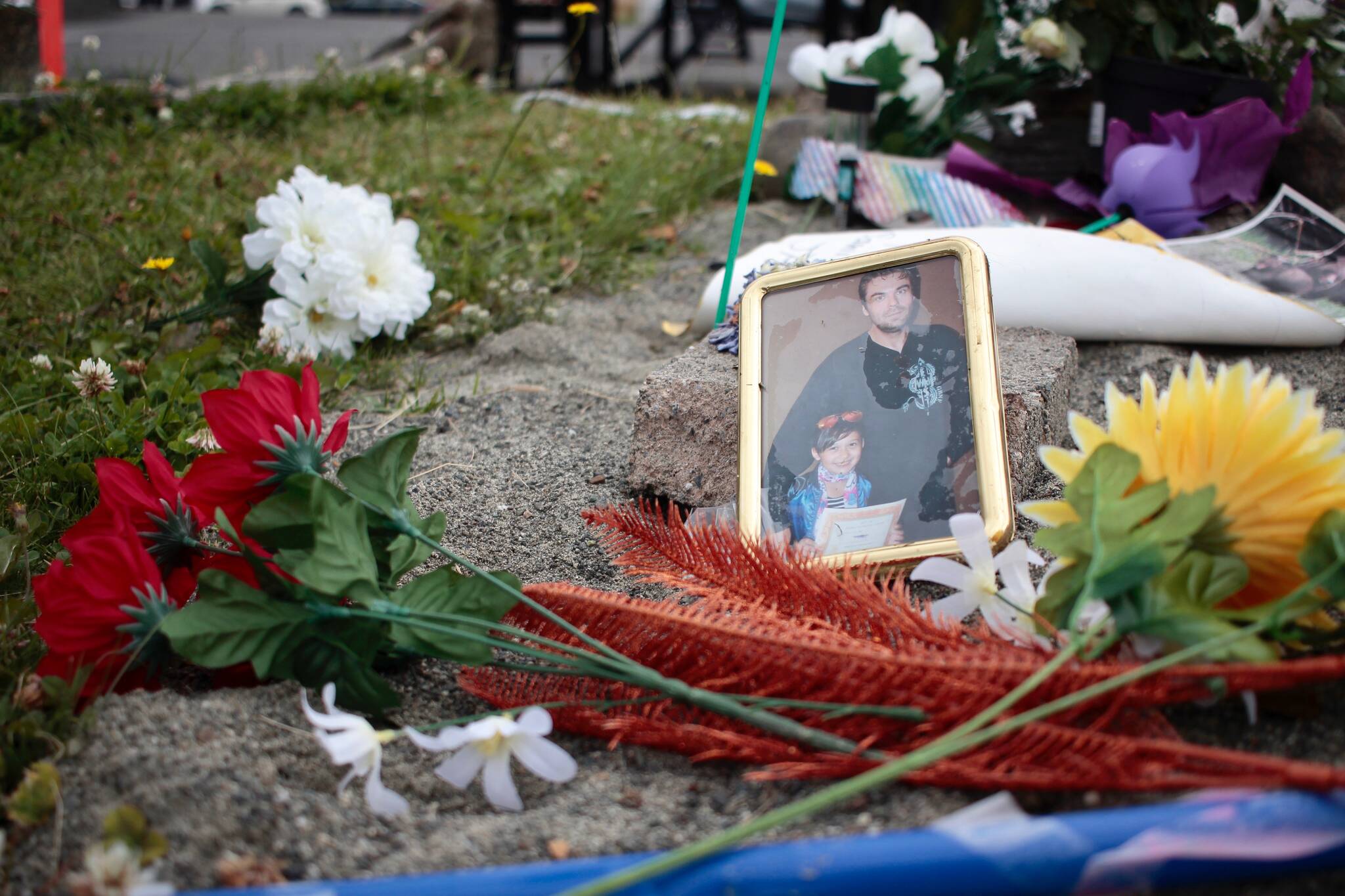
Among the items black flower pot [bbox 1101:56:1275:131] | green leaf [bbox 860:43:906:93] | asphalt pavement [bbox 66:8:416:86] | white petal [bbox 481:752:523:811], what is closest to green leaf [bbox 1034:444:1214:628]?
white petal [bbox 481:752:523:811]

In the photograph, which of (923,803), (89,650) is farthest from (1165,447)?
(89,650)

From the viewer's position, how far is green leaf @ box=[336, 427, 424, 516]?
0.95 metres

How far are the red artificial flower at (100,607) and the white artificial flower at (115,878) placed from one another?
0.79ft

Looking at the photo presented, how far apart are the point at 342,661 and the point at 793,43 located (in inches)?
328

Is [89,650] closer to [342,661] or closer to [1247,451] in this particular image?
[342,661]

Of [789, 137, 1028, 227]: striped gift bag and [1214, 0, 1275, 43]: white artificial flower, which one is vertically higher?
[1214, 0, 1275, 43]: white artificial flower

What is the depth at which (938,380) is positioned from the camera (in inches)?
47.7

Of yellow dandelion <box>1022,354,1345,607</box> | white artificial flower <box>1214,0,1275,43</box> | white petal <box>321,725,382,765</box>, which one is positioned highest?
white artificial flower <box>1214,0,1275,43</box>

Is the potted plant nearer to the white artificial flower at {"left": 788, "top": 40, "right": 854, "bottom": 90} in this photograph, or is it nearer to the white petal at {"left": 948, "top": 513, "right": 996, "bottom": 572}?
the white artificial flower at {"left": 788, "top": 40, "right": 854, "bottom": 90}

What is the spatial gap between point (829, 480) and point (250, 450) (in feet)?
2.04

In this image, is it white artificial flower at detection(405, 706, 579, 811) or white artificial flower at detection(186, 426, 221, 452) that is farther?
white artificial flower at detection(186, 426, 221, 452)

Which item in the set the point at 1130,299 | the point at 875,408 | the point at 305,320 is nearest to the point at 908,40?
the point at 1130,299

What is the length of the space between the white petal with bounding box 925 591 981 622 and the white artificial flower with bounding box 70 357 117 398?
1281mm

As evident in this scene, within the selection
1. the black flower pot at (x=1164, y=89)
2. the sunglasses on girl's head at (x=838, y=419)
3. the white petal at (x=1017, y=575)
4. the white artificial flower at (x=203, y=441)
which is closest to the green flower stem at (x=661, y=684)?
the white petal at (x=1017, y=575)
